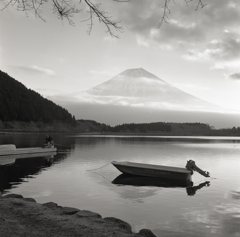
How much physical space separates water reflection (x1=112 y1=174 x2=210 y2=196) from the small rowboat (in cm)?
44

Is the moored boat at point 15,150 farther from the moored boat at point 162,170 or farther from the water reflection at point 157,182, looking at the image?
the water reflection at point 157,182

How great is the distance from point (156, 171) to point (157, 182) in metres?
2.04

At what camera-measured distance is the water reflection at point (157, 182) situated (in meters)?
33.2

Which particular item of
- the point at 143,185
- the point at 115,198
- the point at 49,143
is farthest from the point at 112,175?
the point at 49,143

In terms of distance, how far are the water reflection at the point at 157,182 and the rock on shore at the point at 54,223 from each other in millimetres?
17056

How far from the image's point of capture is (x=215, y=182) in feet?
121

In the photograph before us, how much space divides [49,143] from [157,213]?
165 feet

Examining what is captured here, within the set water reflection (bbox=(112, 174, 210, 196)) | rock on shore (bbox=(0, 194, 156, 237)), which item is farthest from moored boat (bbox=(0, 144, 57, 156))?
rock on shore (bbox=(0, 194, 156, 237))

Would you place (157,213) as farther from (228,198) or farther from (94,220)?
(228,198)

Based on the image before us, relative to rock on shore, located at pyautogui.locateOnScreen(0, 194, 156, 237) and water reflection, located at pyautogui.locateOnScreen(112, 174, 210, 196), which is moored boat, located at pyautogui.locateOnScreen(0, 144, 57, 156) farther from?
rock on shore, located at pyautogui.locateOnScreen(0, 194, 156, 237)

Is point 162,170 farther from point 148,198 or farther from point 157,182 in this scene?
point 148,198

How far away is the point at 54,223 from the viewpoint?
1351cm

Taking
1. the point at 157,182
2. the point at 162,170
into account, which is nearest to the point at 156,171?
the point at 162,170

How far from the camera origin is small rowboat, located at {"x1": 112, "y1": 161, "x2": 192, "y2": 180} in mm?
36062
